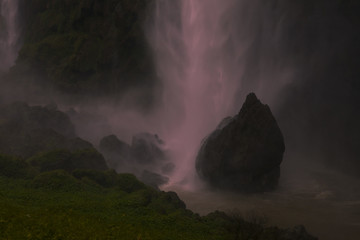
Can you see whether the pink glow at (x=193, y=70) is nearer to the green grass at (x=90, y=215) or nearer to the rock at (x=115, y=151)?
the rock at (x=115, y=151)

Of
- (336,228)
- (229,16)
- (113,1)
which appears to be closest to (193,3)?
(229,16)

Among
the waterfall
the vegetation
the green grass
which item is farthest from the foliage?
the waterfall

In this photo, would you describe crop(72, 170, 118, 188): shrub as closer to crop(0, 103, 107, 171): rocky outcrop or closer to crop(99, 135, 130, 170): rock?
crop(0, 103, 107, 171): rocky outcrop

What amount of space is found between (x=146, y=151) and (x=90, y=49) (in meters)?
22.3

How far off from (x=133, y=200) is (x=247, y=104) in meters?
12.3

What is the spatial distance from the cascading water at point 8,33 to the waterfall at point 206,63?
113 feet

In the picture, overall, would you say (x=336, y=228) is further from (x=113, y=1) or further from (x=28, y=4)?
(x=28, y=4)

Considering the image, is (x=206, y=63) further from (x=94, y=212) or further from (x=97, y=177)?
(x=94, y=212)

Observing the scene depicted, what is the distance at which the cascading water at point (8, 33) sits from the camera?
2687 inches

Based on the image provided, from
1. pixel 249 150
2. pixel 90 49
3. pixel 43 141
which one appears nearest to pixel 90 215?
pixel 249 150

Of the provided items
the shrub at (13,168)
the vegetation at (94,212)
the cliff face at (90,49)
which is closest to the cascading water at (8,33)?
the cliff face at (90,49)

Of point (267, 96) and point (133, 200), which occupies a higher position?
point (267, 96)

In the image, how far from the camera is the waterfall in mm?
38406

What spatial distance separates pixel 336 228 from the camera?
2006 cm
